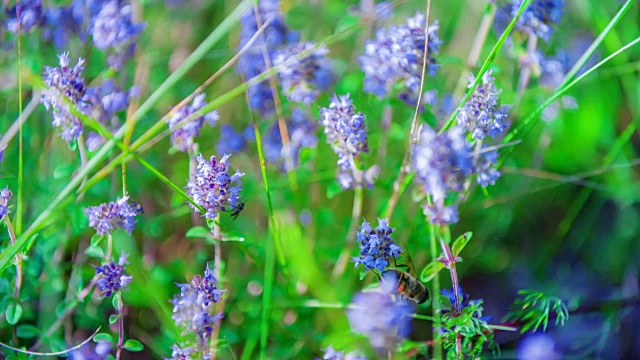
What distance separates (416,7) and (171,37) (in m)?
1.04

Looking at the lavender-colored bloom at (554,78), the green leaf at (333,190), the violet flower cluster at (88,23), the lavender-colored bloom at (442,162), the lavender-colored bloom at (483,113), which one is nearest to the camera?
the lavender-colored bloom at (442,162)

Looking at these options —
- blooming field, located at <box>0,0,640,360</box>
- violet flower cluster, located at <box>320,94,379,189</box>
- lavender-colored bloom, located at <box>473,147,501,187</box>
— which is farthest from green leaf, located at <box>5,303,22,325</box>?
lavender-colored bloom, located at <box>473,147,501,187</box>

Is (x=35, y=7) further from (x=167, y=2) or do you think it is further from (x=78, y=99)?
(x=167, y=2)

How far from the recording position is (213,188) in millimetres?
1366

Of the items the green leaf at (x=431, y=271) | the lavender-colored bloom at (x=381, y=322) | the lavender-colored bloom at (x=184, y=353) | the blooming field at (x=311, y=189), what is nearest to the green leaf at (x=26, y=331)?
the blooming field at (x=311, y=189)

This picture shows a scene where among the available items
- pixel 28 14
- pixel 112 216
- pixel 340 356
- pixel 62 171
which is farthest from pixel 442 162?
pixel 28 14

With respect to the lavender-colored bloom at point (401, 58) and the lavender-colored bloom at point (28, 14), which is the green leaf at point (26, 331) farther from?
the lavender-colored bloom at point (401, 58)

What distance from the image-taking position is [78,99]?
1509mm

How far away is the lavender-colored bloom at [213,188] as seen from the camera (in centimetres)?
136

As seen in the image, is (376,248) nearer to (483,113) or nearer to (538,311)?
(483,113)

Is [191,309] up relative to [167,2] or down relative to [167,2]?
down

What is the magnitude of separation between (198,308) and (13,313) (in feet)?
1.81

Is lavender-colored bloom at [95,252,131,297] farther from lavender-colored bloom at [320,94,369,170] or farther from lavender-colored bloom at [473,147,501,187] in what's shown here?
lavender-colored bloom at [473,147,501,187]

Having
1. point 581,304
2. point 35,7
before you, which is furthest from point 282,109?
point 581,304
